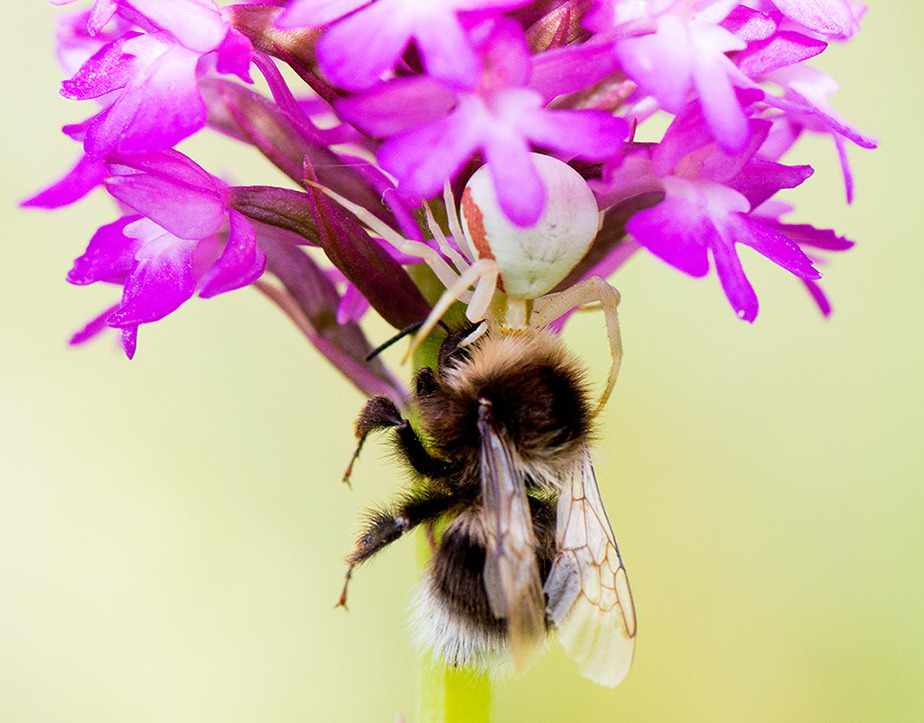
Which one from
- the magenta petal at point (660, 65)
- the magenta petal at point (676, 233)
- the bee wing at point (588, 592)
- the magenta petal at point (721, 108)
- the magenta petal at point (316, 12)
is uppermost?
the magenta petal at point (316, 12)

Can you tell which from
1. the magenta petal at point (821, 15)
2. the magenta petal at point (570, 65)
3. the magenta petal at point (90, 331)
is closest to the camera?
the magenta petal at point (570, 65)

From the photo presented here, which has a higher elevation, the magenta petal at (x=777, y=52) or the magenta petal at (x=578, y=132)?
the magenta petal at (x=578, y=132)

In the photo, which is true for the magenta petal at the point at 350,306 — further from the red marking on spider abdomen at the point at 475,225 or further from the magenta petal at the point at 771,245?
the magenta petal at the point at 771,245

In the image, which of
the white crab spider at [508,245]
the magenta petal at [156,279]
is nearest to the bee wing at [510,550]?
the white crab spider at [508,245]

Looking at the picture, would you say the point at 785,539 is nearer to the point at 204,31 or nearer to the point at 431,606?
the point at 431,606

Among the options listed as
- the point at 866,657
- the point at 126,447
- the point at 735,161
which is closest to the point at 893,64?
the point at 866,657
